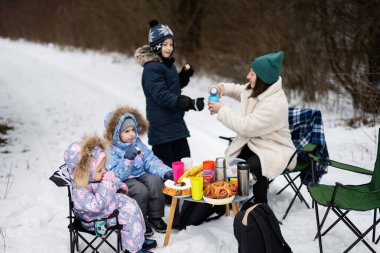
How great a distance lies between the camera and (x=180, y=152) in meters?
4.70

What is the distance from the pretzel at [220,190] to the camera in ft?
10.8

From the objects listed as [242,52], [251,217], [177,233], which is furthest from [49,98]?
[251,217]

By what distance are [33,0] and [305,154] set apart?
30181 millimetres

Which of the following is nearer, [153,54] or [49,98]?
[153,54]

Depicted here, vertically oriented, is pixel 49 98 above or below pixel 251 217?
above

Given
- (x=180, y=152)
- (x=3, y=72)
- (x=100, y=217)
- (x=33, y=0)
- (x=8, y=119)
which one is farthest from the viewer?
(x=33, y=0)

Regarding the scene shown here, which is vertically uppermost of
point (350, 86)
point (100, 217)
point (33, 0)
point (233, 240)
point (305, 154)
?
point (33, 0)

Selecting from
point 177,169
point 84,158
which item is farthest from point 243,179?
point 84,158

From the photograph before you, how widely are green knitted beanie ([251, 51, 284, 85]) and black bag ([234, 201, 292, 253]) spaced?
1.34 m

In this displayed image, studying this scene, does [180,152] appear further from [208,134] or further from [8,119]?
[8,119]

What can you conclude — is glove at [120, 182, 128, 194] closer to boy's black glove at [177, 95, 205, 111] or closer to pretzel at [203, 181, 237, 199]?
pretzel at [203, 181, 237, 199]

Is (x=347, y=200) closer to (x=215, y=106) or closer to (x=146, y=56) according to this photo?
(x=215, y=106)

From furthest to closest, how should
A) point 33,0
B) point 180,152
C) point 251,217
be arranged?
point 33,0 → point 180,152 → point 251,217

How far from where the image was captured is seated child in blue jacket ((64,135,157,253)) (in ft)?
10.3
